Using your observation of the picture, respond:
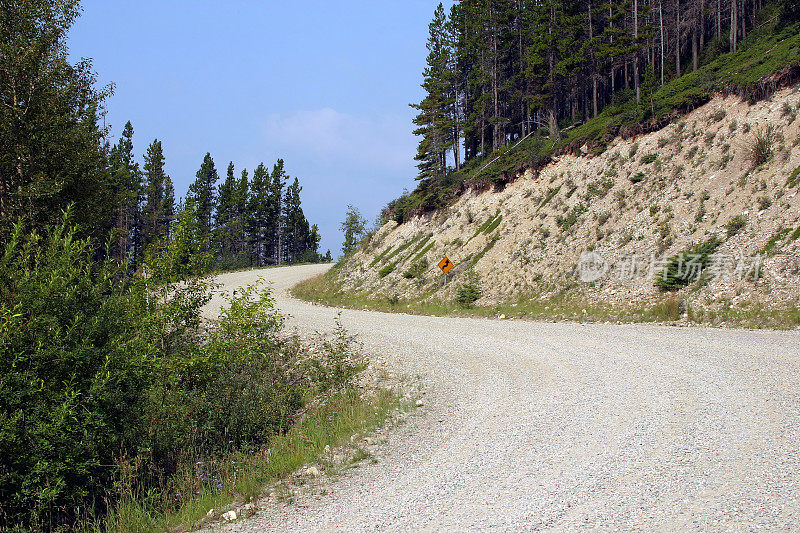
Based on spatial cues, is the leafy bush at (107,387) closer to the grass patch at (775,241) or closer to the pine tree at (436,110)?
the grass patch at (775,241)

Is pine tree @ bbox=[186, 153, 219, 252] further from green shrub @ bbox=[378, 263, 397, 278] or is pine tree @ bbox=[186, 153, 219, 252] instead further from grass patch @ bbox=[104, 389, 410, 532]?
grass patch @ bbox=[104, 389, 410, 532]

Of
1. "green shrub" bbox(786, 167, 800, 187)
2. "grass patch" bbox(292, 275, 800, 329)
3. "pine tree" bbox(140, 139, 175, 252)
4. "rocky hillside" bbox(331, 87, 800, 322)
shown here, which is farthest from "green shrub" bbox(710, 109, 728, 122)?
"pine tree" bbox(140, 139, 175, 252)

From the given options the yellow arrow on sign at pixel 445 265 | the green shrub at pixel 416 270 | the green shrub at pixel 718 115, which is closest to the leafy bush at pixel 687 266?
the green shrub at pixel 718 115

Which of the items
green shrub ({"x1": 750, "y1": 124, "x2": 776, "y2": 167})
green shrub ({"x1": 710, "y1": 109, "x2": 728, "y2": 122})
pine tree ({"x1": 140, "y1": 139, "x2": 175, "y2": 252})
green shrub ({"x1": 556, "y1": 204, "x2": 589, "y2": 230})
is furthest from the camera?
pine tree ({"x1": 140, "y1": 139, "x2": 175, "y2": 252})

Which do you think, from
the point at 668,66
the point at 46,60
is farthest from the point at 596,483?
the point at 668,66

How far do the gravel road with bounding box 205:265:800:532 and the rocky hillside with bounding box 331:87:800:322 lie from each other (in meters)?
7.20

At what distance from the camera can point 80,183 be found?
15102mm

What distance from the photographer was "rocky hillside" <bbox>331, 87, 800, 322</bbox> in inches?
661

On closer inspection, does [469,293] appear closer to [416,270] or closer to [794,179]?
[416,270]

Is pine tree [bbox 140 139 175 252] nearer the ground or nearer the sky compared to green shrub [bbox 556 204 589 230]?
nearer the sky

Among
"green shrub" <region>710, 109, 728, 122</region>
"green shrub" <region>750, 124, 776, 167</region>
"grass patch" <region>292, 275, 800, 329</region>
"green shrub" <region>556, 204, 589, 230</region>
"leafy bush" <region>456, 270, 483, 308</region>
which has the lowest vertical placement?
"grass patch" <region>292, 275, 800, 329</region>

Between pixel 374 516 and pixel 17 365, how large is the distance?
5.57 m

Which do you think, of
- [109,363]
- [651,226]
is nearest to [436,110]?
[651,226]

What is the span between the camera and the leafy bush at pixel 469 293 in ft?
81.4
